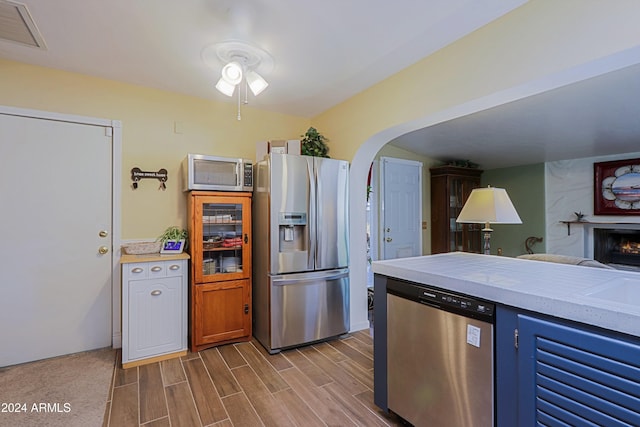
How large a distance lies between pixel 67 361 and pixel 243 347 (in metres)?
1.48

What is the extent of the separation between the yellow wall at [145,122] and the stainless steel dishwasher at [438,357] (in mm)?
2447

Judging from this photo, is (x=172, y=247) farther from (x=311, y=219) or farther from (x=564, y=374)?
(x=564, y=374)

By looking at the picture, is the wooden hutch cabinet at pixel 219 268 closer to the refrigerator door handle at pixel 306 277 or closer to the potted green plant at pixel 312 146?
the refrigerator door handle at pixel 306 277

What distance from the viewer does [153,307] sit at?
104 inches

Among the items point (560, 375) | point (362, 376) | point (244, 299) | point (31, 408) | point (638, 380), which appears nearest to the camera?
point (638, 380)

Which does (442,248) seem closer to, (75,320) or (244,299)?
(244,299)

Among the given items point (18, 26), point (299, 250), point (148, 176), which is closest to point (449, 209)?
point (299, 250)

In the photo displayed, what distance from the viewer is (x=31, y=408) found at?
2014mm

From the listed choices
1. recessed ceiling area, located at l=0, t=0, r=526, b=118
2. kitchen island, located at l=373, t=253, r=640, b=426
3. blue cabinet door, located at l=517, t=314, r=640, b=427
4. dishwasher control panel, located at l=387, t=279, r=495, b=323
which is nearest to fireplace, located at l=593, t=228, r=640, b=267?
kitchen island, located at l=373, t=253, r=640, b=426

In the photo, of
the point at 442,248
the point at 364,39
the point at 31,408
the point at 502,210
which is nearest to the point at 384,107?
the point at 364,39

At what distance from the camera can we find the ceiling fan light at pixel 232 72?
6.98 ft

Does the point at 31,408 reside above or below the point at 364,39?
below

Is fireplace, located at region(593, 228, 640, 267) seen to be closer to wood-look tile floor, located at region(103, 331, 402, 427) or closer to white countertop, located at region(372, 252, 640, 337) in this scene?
white countertop, located at region(372, 252, 640, 337)

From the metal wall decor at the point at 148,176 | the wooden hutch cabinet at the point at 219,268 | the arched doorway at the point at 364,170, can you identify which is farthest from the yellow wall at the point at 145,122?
the arched doorway at the point at 364,170
